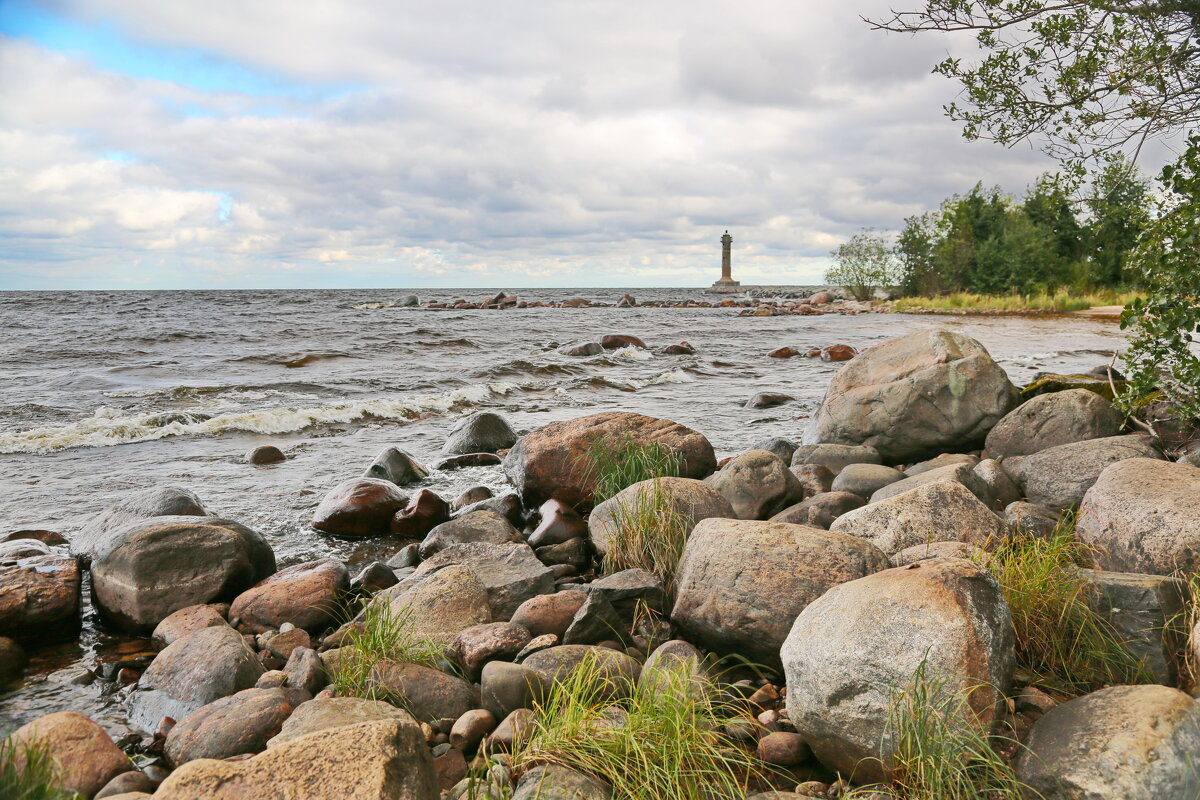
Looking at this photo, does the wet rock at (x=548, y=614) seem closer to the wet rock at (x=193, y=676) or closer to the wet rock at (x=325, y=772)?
the wet rock at (x=193, y=676)

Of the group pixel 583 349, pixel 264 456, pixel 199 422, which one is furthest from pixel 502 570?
pixel 583 349

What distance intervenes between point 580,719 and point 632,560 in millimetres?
2146

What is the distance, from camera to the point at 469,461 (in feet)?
30.8

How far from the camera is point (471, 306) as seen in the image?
183 feet

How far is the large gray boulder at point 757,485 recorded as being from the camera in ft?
20.1

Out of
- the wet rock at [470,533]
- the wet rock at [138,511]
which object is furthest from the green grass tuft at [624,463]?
the wet rock at [138,511]

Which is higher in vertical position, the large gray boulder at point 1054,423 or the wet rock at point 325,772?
the large gray boulder at point 1054,423

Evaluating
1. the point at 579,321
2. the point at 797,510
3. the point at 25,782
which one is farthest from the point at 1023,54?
the point at 579,321

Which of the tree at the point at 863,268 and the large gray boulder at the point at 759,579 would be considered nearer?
the large gray boulder at the point at 759,579

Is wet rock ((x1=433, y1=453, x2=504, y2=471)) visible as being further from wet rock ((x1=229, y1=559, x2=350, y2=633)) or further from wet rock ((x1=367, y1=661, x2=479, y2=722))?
wet rock ((x1=367, y1=661, x2=479, y2=722))

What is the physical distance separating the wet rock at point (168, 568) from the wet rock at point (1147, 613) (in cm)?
529

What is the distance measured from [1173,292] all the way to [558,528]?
16.0 ft

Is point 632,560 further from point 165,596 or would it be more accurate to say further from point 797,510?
point 165,596

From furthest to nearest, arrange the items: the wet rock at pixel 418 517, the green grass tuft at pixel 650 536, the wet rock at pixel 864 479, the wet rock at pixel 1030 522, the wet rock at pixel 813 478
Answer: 1. the wet rock at pixel 418 517
2. the wet rock at pixel 813 478
3. the wet rock at pixel 864 479
4. the green grass tuft at pixel 650 536
5. the wet rock at pixel 1030 522
